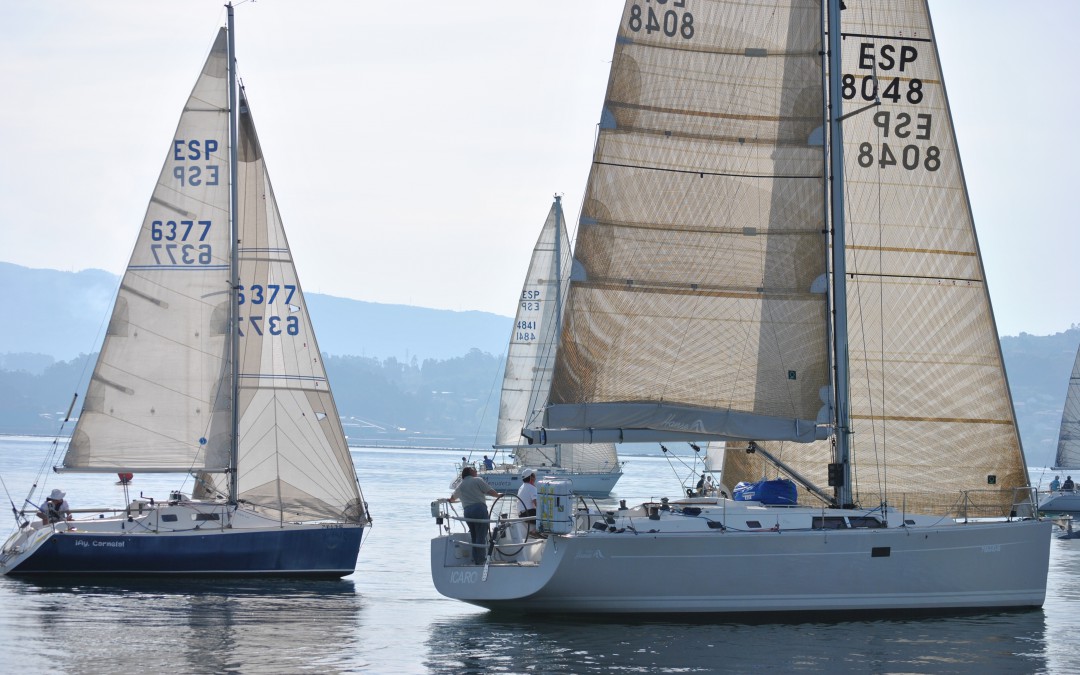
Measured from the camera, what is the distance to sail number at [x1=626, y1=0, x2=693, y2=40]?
18.9m

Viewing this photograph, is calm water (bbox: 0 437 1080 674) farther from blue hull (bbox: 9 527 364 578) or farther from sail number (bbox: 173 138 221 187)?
sail number (bbox: 173 138 221 187)

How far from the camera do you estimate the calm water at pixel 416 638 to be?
1523cm

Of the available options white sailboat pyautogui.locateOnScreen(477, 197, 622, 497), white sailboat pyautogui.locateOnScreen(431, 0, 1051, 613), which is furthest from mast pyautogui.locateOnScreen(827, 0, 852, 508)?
white sailboat pyautogui.locateOnScreen(477, 197, 622, 497)

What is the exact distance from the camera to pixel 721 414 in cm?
1859

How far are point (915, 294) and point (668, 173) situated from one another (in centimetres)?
401

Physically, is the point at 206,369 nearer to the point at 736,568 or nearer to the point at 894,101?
the point at 736,568

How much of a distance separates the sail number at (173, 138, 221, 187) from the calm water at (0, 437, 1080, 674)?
269 inches

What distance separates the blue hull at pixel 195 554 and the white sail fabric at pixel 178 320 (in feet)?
6.39

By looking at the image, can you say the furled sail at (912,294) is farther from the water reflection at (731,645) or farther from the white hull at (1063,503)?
the white hull at (1063,503)

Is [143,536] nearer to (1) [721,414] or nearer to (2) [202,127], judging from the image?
(2) [202,127]

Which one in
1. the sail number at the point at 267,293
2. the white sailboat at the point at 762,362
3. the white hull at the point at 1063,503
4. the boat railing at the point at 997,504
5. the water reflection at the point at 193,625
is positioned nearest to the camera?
the water reflection at the point at 193,625

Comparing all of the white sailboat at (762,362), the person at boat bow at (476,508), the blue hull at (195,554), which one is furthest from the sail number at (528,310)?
the person at boat bow at (476,508)

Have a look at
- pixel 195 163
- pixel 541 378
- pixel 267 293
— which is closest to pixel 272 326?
pixel 267 293

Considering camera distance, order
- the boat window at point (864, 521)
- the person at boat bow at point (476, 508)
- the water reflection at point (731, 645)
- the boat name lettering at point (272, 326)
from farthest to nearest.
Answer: the boat name lettering at point (272, 326)
the person at boat bow at point (476, 508)
the boat window at point (864, 521)
the water reflection at point (731, 645)
